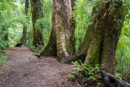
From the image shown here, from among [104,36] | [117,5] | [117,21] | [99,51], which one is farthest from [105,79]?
[117,5]

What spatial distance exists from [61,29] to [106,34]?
264 centimetres

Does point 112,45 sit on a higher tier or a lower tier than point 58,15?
lower

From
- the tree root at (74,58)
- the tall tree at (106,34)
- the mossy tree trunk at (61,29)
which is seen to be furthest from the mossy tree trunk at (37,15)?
the tall tree at (106,34)

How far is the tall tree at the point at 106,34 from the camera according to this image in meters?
4.09

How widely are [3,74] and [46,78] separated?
218 cm

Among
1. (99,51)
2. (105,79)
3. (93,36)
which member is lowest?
(105,79)

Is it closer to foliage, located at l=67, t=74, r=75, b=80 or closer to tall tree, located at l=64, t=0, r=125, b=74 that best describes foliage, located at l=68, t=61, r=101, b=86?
foliage, located at l=67, t=74, r=75, b=80

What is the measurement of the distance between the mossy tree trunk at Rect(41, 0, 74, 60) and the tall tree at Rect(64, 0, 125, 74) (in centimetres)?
179

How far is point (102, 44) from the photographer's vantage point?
14.5 feet

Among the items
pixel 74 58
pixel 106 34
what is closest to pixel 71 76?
pixel 74 58

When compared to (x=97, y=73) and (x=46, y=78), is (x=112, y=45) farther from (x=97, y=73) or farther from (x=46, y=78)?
(x=46, y=78)

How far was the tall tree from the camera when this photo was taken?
4086 mm

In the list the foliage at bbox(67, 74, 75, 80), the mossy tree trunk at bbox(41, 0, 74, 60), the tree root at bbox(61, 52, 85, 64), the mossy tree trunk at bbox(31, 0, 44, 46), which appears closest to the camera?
the foliage at bbox(67, 74, 75, 80)

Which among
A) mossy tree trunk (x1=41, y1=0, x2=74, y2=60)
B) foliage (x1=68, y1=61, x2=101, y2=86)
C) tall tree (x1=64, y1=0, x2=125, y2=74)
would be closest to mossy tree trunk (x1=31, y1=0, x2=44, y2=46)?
mossy tree trunk (x1=41, y1=0, x2=74, y2=60)
